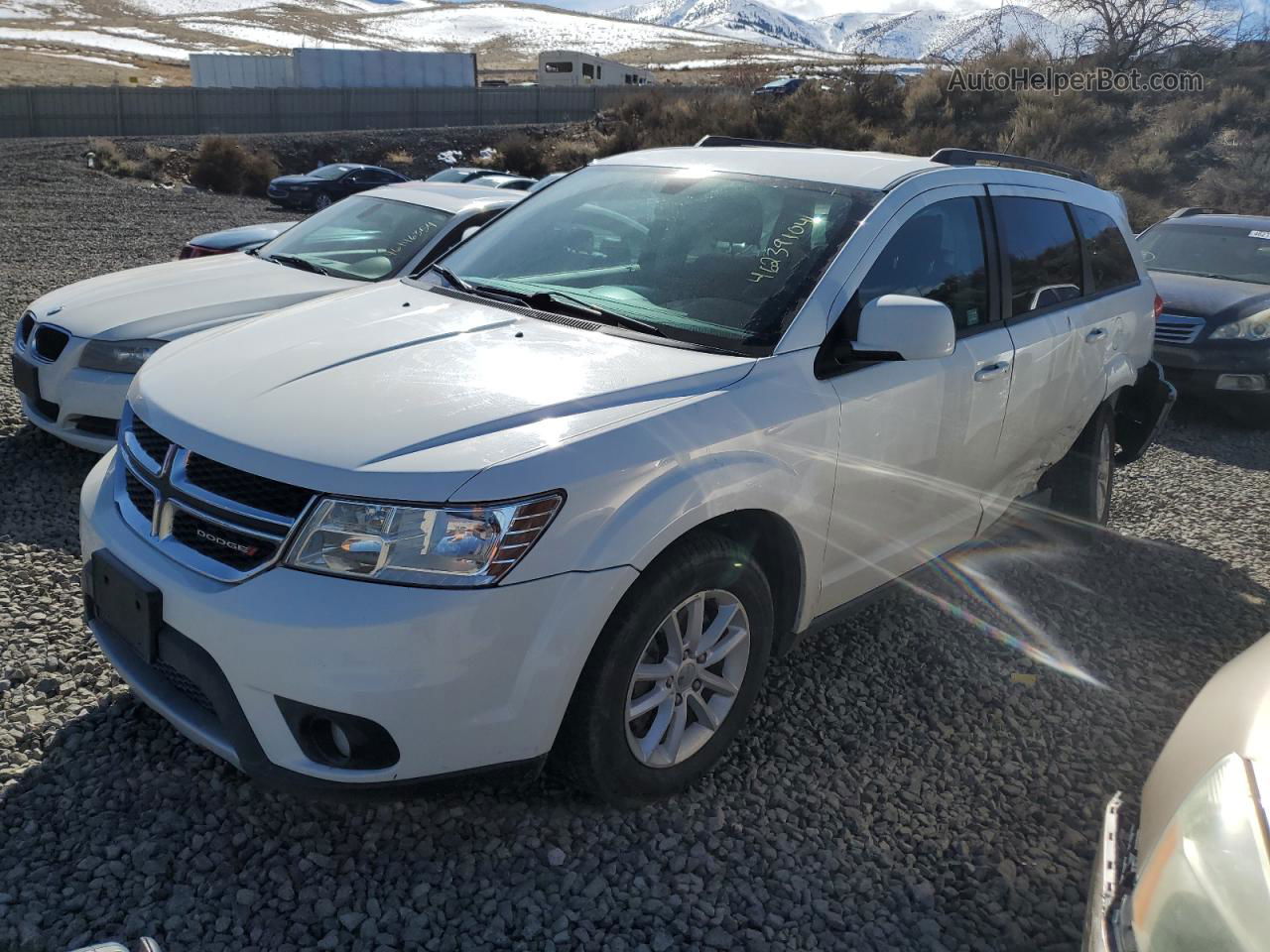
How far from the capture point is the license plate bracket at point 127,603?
2.53 m

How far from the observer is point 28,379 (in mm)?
5227

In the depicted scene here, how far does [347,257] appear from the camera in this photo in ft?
20.6

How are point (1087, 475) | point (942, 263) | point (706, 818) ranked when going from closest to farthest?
point (706, 818), point (942, 263), point (1087, 475)

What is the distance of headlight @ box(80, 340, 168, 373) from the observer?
16.7ft

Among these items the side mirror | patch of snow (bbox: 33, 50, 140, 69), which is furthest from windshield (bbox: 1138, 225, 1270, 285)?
patch of snow (bbox: 33, 50, 140, 69)

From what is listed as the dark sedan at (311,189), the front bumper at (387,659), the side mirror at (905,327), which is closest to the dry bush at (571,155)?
the dark sedan at (311,189)

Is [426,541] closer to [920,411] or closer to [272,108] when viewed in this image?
[920,411]

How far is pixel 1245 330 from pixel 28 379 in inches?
330

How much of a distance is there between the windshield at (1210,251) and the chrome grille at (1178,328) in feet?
2.91

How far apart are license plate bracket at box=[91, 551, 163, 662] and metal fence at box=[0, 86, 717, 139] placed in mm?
35353

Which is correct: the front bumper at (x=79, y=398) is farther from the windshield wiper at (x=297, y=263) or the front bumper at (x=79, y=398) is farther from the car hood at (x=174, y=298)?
the windshield wiper at (x=297, y=263)

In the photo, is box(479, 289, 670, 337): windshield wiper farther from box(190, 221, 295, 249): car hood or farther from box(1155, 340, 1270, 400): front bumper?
box(1155, 340, 1270, 400): front bumper

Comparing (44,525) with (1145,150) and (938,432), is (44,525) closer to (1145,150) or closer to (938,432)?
(938,432)

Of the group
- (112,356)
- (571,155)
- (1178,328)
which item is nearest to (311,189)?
(571,155)
